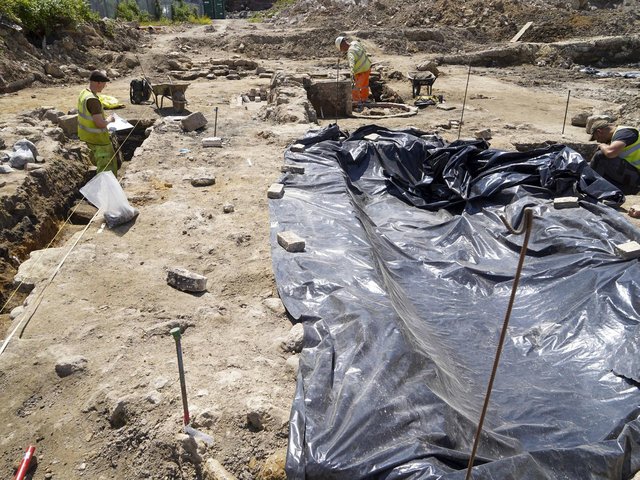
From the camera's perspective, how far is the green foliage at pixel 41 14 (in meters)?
14.6

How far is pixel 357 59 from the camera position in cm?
1168

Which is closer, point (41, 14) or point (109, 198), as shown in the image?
point (109, 198)

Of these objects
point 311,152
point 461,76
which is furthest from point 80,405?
point 461,76

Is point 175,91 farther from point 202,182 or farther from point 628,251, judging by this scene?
point 628,251

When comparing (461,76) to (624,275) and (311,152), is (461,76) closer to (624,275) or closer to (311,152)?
(311,152)

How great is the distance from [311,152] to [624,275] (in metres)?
4.24

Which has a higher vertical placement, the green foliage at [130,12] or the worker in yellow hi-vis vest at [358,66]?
the green foliage at [130,12]

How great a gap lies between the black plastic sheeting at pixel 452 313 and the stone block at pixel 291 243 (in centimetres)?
8

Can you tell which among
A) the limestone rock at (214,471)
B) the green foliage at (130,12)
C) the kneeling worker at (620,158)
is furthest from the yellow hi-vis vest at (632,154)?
the green foliage at (130,12)

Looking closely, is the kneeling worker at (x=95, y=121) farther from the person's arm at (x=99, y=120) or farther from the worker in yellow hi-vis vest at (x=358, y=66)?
the worker in yellow hi-vis vest at (x=358, y=66)

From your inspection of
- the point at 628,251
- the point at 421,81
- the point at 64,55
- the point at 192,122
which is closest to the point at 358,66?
the point at 421,81

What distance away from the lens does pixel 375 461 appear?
2.38 metres

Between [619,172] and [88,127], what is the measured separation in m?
6.89

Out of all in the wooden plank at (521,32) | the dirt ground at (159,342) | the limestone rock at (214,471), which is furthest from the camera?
the wooden plank at (521,32)
